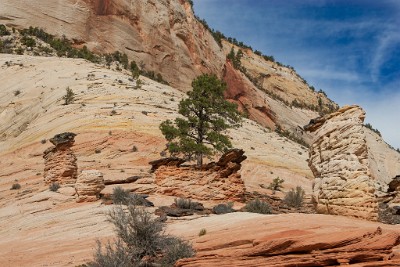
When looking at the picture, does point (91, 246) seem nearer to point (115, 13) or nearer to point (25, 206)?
point (25, 206)

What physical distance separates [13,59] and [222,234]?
2265 inches

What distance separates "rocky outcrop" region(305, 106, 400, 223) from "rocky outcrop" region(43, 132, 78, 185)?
581 inches

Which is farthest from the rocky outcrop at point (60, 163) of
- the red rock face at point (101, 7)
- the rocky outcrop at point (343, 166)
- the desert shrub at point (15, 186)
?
the red rock face at point (101, 7)

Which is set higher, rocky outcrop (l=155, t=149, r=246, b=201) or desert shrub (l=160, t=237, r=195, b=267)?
rocky outcrop (l=155, t=149, r=246, b=201)

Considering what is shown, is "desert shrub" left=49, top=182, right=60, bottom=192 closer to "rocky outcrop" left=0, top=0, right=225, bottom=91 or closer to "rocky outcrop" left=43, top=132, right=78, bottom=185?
"rocky outcrop" left=43, top=132, right=78, bottom=185

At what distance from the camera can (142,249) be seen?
1076 cm

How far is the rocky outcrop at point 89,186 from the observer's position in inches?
802

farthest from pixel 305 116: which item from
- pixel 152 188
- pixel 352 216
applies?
pixel 352 216

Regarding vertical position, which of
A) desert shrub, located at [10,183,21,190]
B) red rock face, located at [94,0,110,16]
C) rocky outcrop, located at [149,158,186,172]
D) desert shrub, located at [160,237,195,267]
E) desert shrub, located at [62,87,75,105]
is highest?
red rock face, located at [94,0,110,16]

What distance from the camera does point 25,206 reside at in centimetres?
2108

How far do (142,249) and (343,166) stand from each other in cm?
544

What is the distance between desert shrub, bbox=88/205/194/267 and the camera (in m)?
9.74

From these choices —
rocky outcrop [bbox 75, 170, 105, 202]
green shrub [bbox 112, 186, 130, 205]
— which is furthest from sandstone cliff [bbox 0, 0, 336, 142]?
green shrub [bbox 112, 186, 130, 205]

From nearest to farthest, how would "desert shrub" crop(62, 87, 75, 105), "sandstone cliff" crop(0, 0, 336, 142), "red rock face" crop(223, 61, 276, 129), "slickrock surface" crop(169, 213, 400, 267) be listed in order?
"slickrock surface" crop(169, 213, 400, 267), "desert shrub" crop(62, 87, 75, 105), "sandstone cliff" crop(0, 0, 336, 142), "red rock face" crop(223, 61, 276, 129)
